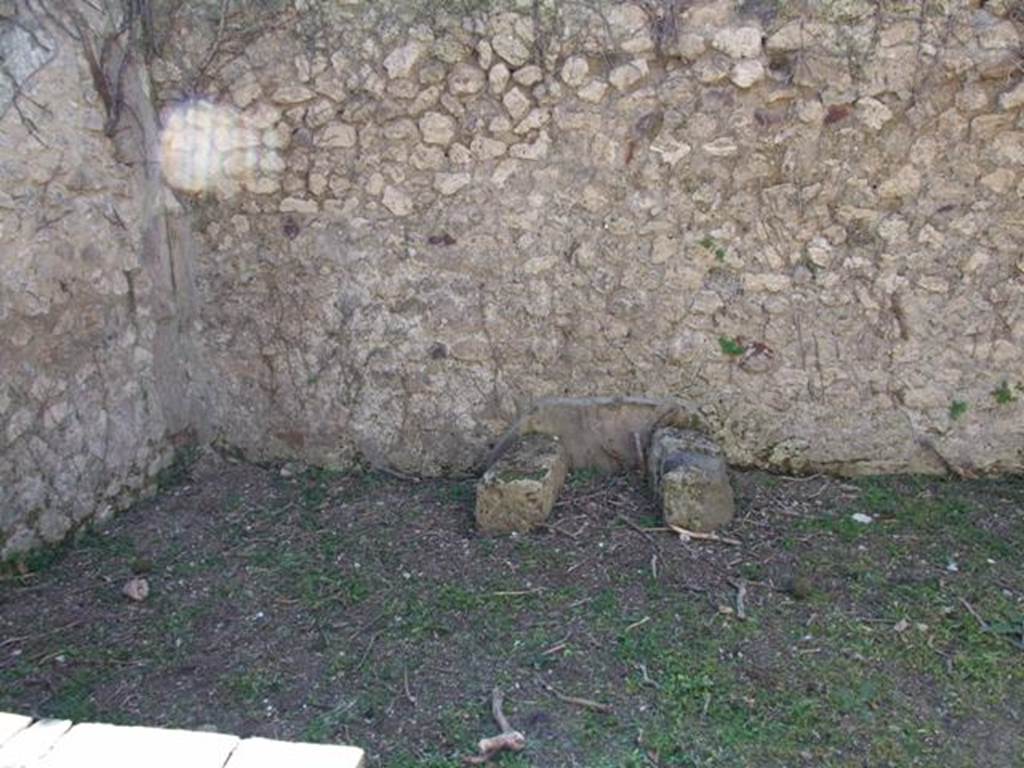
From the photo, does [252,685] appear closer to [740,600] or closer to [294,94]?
[740,600]

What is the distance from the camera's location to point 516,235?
3830 mm

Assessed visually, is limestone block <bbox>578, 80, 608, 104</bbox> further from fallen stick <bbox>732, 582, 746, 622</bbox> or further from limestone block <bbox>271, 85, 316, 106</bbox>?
fallen stick <bbox>732, 582, 746, 622</bbox>

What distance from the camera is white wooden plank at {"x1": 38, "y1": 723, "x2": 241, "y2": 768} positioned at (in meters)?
1.75

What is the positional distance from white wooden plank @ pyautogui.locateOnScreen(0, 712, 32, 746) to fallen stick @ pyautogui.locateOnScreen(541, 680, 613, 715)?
4.55 ft

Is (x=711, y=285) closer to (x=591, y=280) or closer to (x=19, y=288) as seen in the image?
(x=591, y=280)

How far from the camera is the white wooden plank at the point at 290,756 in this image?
1739 mm

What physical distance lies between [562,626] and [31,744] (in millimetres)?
1635

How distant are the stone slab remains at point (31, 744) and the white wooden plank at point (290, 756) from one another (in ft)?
1.22

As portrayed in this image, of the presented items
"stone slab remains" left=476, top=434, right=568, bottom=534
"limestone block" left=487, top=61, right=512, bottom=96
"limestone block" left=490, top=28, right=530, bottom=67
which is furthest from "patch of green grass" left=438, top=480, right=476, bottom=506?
"limestone block" left=490, top=28, right=530, bottom=67

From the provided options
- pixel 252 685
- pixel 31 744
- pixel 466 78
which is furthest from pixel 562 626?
pixel 466 78

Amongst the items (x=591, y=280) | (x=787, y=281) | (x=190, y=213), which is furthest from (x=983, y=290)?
(x=190, y=213)

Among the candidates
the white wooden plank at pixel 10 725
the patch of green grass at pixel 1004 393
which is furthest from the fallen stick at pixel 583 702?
the patch of green grass at pixel 1004 393

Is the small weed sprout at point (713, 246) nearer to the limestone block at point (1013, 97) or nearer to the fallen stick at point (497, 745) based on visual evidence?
the limestone block at point (1013, 97)

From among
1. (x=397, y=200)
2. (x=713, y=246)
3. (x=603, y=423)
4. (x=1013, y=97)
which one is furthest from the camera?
(x=603, y=423)
